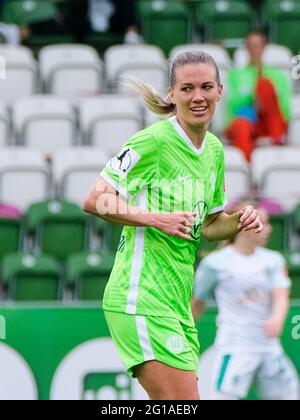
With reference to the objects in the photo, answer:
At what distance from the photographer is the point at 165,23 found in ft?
45.4

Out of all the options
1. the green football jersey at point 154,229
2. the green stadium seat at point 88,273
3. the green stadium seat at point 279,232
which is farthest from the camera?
the green stadium seat at point 279,232

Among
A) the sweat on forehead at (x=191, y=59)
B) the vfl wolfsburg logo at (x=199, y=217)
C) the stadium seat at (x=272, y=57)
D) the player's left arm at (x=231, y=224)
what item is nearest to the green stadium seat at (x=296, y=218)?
the stadium seat at (x=272, y=57)

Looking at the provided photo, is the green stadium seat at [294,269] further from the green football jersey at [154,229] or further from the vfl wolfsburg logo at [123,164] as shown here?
the vfl wolfsburg logo at [123,164]

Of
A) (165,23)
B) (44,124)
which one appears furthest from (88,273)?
(165,23)

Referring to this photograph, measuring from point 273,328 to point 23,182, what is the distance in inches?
133

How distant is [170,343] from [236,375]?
2956 millimetres

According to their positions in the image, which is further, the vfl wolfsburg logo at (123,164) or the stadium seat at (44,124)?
the stadium seat at (44,124)

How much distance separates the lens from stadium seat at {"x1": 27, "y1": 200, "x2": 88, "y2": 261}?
34.0 feet

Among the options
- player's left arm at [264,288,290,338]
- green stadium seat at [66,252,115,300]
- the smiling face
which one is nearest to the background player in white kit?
player's left arm at [264,288,290,338]

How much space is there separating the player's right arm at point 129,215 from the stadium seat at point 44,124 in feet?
20.7

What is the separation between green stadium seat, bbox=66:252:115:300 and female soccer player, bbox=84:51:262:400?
12.9 feet

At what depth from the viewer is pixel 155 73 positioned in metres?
12.7

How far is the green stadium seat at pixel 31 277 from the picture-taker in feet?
31.8
